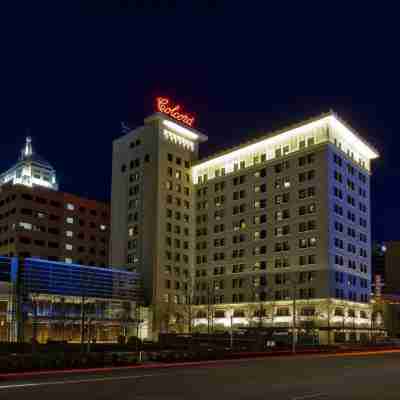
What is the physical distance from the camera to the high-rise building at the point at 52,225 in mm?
148500

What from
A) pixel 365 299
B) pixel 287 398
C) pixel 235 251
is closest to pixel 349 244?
pixel 365 299

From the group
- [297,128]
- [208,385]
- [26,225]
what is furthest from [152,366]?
[26,225]

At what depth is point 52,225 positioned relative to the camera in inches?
6112

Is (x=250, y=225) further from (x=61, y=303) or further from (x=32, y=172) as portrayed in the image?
(x=32, y=172)

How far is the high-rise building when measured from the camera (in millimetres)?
148500

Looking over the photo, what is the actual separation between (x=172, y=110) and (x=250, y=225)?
111ft

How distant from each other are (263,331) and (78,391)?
7850 cm

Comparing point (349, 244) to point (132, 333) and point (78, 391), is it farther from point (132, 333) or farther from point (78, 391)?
point (78, 391)

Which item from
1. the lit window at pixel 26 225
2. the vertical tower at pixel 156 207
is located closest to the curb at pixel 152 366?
the vertical tower at pixel 156 207

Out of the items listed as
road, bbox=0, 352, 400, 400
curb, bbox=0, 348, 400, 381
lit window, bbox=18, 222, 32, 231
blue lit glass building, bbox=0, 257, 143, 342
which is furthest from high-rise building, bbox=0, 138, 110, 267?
road, bbox=0, 352, 400, 400

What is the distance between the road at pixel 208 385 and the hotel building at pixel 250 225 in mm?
68815

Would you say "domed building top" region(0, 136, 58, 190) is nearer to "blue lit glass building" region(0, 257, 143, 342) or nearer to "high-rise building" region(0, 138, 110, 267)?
"high-rise building" region(0, 138, 110, 267)

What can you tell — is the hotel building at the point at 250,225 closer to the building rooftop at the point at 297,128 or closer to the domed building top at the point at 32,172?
the building rooftop at the point at 297,128

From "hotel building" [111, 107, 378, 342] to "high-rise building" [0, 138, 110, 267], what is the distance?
2584 centimetres
